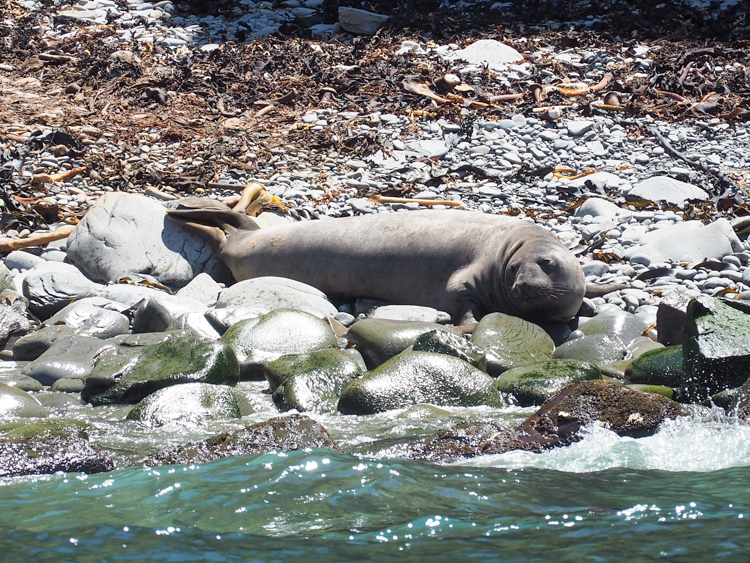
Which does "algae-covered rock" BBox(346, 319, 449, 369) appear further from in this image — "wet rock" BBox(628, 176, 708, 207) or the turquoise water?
"wet rock" BBox(628, 176, 708, 207)

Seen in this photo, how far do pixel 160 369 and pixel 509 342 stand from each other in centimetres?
219

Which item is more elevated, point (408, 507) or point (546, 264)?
point (408, 507)

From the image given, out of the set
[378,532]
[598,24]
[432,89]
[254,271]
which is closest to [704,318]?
[378,532]

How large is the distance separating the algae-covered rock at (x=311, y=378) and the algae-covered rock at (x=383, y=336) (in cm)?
30

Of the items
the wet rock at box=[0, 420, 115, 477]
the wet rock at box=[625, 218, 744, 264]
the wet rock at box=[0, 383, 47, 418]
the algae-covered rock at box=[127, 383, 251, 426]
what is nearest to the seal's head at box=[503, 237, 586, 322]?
the wet rock at box=[625, 218, 744, 264]

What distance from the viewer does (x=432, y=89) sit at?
37.6 ft

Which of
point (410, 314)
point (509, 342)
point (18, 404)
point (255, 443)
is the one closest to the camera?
point (255, 443)

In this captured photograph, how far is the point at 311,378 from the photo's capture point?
4.73 meters

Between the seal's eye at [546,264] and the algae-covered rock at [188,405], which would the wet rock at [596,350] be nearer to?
the seal's eye at [546,264]

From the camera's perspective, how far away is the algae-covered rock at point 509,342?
5.29 meters

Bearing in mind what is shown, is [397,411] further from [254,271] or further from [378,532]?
[254,271]

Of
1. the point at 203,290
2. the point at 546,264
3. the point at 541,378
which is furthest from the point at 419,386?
the point at 203,290

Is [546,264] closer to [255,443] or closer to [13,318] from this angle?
[255,443]

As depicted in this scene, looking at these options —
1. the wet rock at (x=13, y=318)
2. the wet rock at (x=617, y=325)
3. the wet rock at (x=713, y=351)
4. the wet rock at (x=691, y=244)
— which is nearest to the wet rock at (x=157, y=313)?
the wet rock at (x=13, y=318)
